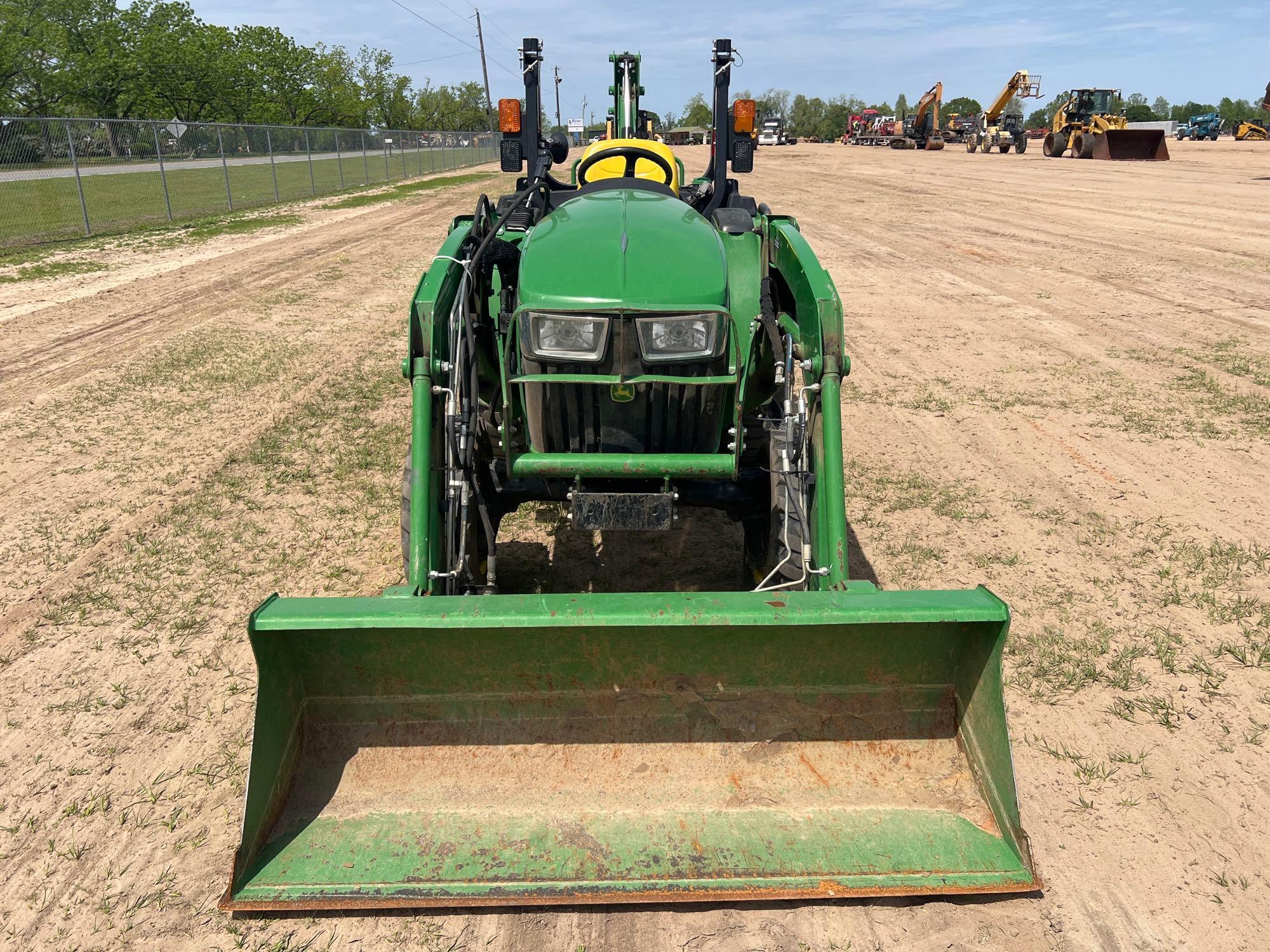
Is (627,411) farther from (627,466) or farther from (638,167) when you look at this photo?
(638,167)

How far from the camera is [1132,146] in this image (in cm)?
3250

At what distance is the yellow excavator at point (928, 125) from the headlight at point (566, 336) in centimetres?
4962

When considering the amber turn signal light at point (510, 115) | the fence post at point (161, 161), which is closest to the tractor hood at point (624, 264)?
the amber turn signal light at point (510, 115)

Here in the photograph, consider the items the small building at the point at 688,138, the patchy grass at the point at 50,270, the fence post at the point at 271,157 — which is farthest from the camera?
the small building at the point at 688,138

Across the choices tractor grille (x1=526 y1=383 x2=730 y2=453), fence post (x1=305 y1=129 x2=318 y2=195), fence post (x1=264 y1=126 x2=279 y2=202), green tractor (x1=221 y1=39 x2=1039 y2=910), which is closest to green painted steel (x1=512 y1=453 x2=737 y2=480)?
green tractor (x1=221 y1=39 x2=1039 y2=910)

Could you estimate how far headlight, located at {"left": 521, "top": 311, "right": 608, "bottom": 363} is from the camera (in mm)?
3037

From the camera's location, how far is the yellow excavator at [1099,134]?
1262 inches

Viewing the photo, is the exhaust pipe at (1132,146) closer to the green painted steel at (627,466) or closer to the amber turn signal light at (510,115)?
the amber turn signal light at (510,115)

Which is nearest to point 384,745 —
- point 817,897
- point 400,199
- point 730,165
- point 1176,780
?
point 817,897

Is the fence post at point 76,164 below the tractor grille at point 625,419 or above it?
above

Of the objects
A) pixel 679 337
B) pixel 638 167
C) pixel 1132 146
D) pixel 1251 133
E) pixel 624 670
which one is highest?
pixel 1251 133

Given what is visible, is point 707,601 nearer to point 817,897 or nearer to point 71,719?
point 817,897

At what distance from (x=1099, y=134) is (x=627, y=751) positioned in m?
38.1

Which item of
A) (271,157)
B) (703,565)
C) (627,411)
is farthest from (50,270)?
(627,411)
